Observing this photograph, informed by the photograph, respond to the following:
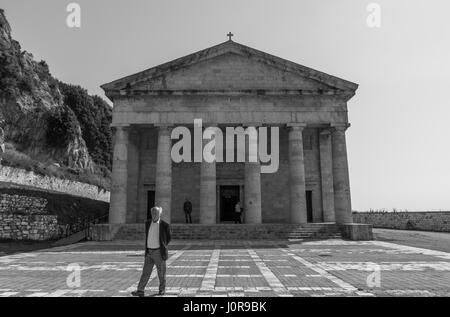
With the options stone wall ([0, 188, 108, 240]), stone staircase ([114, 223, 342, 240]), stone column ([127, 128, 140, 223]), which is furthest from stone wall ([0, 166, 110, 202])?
stone staircase ([114, 223, 342, 240])

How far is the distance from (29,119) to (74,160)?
10.7 meters

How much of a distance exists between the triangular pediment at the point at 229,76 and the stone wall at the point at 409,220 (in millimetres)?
15881

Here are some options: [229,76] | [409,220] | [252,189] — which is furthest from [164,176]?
[409,220]

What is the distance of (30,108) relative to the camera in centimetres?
4678

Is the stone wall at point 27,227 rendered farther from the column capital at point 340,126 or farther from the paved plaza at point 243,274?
the column capital at point 340,126

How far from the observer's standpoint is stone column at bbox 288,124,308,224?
24.8m

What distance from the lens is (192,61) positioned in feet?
85.4

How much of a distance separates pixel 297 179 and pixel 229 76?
8910 mm

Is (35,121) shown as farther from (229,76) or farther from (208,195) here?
(208,195)

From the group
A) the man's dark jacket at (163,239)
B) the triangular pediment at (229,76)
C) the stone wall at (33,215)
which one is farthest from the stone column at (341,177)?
the man's dark jacket at (163,239)

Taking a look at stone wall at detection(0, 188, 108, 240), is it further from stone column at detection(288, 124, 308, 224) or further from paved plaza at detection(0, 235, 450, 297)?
stone column at detection(288, 124, 308, 224)

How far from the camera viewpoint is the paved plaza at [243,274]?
815 centimetres
